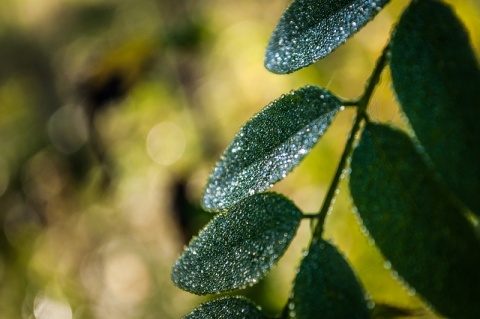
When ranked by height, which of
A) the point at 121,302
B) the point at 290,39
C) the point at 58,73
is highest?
the point at 290,39

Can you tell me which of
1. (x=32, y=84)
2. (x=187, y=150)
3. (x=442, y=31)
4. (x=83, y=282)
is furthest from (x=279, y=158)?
(x=32, y=84)

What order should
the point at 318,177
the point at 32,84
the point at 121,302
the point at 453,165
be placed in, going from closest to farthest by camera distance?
1. the point at 453,165
2. the point at 318,177
3. the point at 121,302
4. the point at 32,84

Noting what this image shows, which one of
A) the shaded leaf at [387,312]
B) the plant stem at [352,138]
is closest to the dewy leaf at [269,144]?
the plant stem at [352,138]

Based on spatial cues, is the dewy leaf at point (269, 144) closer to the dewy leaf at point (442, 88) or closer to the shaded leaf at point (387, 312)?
the dewy leaf at point (442, 88)

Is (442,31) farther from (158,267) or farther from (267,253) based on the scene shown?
(158,267)

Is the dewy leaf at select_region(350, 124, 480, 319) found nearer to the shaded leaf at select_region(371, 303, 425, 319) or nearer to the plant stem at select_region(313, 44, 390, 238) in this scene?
the plant stem at select_region(313, 44, 390, 238)

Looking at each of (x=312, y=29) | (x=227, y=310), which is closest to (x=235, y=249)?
(x=227, y=310)

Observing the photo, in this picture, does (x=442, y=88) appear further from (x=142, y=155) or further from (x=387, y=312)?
(x=142, y=155)
